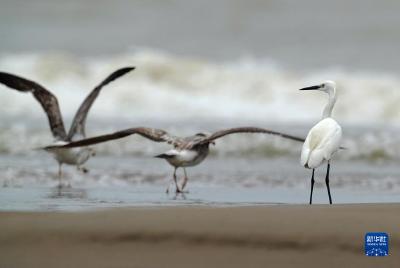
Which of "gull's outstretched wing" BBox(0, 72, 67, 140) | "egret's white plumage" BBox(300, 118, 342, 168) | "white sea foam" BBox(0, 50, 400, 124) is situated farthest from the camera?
"white sea foam" BBox(0, 50, 400, 124)

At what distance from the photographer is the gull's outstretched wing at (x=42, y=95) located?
1087 cm

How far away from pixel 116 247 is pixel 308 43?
916 inches

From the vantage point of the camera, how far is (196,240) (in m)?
6.11

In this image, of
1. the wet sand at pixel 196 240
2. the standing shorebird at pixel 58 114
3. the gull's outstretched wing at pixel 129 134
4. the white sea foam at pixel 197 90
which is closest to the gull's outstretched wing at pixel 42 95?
the standing shorebird at pixel 58 114

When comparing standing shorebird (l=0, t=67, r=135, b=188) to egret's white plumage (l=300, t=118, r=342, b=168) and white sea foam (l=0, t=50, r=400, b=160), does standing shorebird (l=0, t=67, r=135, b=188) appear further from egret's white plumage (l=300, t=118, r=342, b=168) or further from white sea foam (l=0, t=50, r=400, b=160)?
egret's white plumage (l=300, t=118, r=342, b=168)

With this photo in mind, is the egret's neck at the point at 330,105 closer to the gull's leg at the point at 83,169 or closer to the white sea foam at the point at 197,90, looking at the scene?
the gull's leg at the point at 83,169

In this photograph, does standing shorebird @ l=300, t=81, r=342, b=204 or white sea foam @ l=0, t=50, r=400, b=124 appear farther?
white sea foam @ l=0, t=50, r=400, b=124

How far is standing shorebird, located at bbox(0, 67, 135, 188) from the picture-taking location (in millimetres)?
10938

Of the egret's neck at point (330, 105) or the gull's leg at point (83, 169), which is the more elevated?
the egret's neck at point (330, 105)

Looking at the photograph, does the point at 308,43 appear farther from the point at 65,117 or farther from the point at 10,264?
the point at 10,264

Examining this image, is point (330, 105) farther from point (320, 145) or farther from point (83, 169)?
point (83, 169)

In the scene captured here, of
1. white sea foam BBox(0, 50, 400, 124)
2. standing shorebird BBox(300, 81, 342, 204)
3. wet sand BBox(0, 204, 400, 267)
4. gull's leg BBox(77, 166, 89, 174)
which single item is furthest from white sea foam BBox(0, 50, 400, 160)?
wet sand BBox(0, 204, 400, 267)

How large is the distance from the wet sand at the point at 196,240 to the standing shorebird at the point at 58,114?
177 inches

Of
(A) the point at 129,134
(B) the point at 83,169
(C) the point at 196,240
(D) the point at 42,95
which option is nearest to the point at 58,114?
(D) the point at 42,95
